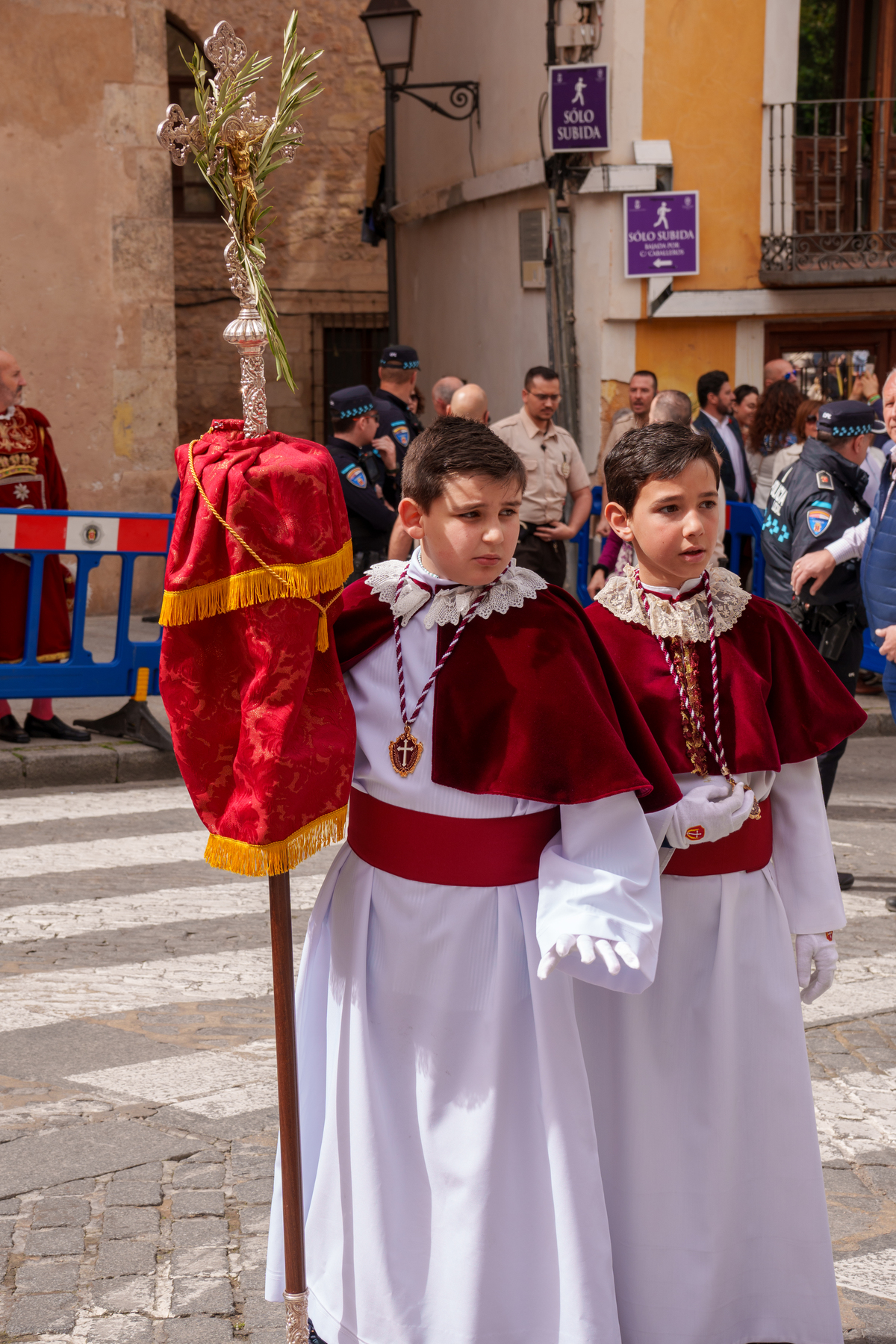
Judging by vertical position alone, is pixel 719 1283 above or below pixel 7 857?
above

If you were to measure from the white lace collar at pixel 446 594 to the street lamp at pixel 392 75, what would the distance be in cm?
1304

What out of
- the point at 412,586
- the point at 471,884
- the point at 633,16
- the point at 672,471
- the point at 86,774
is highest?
the point at 633,16

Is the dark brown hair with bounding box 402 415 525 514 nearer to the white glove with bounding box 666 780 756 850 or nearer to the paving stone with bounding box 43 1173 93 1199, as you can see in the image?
the white glove with bounding box 666 780 756 850

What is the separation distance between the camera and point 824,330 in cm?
1492

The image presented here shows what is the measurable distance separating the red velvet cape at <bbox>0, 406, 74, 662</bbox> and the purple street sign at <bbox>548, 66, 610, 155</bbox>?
6.43 m

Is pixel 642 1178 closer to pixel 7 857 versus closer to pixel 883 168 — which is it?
pixel 7 857

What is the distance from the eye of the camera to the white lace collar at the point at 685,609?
3021 millimetres

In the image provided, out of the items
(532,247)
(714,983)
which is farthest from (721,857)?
(532,247)

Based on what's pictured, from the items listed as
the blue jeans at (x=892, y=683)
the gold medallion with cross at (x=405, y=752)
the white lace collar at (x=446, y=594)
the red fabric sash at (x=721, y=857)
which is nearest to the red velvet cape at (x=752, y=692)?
the red fabric sash at (x=721, y=857)

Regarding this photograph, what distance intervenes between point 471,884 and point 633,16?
1248 centimetres

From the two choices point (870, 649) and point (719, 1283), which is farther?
point (870, 649)

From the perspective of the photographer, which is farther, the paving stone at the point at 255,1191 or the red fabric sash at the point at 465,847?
the paving stone at the point at 255,1191

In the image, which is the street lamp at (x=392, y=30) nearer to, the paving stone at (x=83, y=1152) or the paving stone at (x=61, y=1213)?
the paving stone at (x=83, y=1152)

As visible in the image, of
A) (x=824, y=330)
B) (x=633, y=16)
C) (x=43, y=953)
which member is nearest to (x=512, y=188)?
(x=633, y=16)
